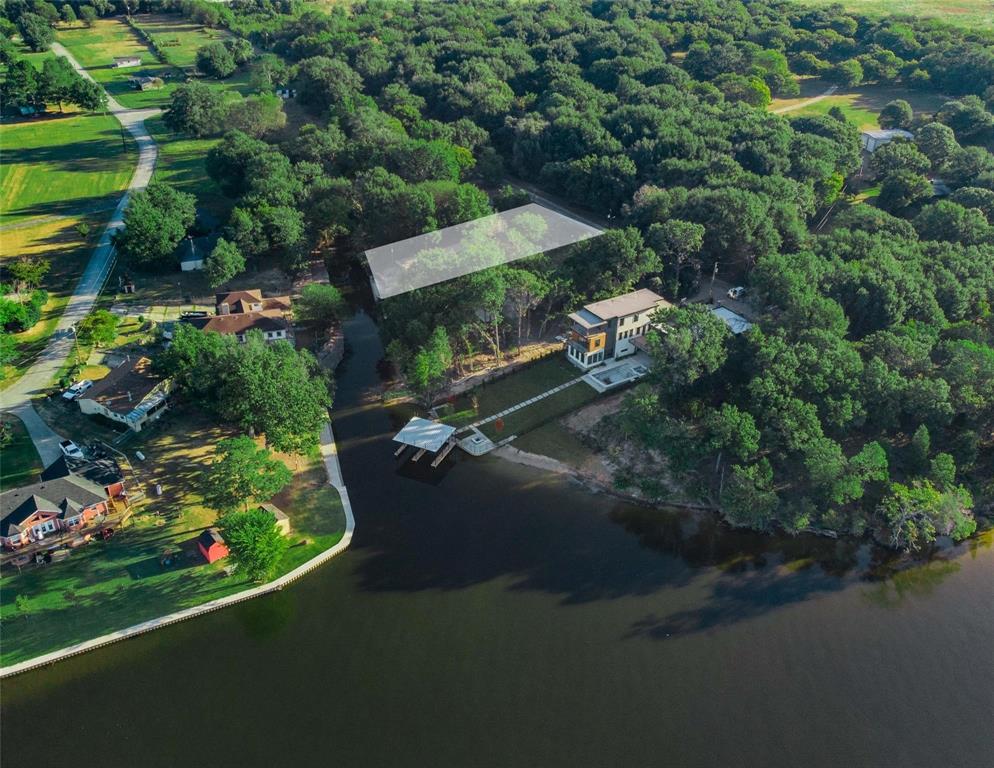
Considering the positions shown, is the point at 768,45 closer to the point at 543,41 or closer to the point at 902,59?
the point at 902,59

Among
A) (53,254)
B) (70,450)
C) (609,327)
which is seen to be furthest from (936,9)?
(70,450)

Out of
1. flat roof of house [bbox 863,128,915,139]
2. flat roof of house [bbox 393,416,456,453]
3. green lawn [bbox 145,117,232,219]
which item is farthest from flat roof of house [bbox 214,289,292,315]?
flat roof of house [bbox 863,128,915,139]

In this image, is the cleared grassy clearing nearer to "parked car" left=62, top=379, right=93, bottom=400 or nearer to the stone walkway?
"parked car" left=62, top=379, right=93, bottom=400

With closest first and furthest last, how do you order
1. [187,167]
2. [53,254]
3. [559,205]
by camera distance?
1. [53,254]
2. [559,205]
3. [187,167]

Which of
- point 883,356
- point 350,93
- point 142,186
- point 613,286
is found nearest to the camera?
point 883,356

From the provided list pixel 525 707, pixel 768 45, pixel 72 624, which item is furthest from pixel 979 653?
pixel 768 45

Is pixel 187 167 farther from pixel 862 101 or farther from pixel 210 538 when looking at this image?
pixel 862 101
